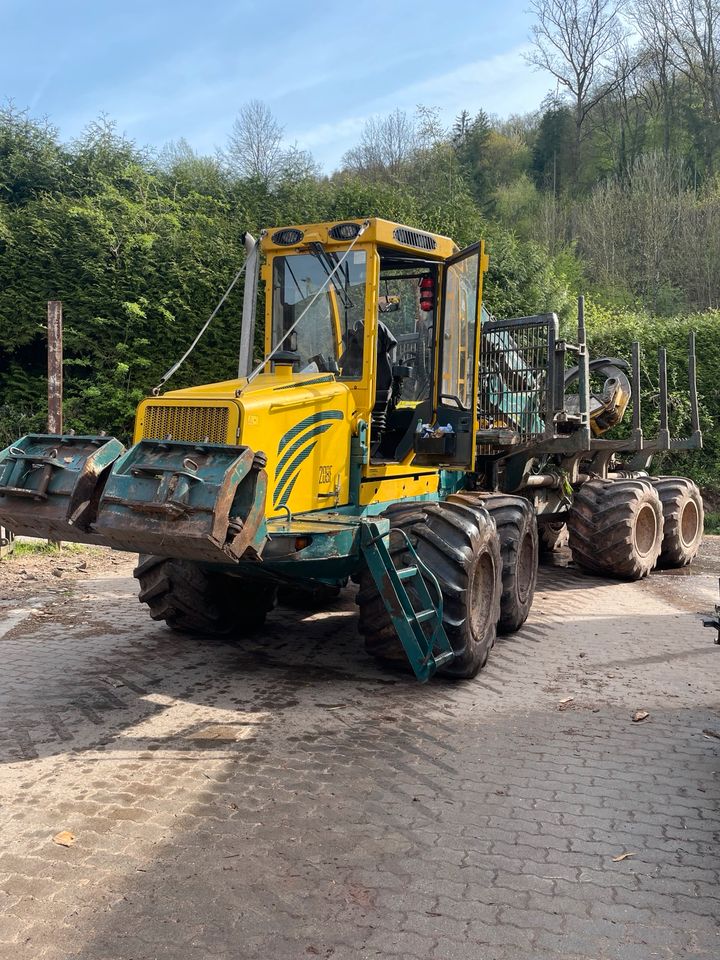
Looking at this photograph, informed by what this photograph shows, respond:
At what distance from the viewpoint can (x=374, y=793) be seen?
13.8 feet

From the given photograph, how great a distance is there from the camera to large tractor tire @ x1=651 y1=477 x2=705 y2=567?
11.0 metres

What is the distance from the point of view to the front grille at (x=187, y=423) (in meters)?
5.19

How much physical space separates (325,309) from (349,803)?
11.8ft

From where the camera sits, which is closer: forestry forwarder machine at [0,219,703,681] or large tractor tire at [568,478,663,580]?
forestry forwarder machine at [0,219,703,681]

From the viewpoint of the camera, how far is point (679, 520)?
11031mm

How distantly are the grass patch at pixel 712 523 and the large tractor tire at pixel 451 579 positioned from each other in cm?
1004

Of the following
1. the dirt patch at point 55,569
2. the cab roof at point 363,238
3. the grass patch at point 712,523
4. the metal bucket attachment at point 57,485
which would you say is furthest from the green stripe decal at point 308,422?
the grass patch at point 712,523

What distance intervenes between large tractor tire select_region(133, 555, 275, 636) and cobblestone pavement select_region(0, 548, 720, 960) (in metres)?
0.24

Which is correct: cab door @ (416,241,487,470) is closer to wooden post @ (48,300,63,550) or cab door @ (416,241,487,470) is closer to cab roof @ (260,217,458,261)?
cab roof @ (260,217,458,261)

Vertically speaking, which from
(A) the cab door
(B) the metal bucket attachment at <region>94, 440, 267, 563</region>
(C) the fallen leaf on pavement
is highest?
(A) the cab door

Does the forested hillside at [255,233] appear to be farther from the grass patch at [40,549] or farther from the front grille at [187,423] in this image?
the front grille at [187,423]

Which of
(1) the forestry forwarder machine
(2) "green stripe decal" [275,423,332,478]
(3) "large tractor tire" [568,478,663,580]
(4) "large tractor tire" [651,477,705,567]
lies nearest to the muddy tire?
(3) "large tractor tire" [568,478,663,580]

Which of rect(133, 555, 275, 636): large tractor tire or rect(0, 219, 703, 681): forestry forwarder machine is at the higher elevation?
rect(0, 219, 703, 681): forestry forwarder machine

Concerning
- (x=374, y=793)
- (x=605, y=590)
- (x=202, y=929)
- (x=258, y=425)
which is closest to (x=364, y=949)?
(x=202, y=929)
